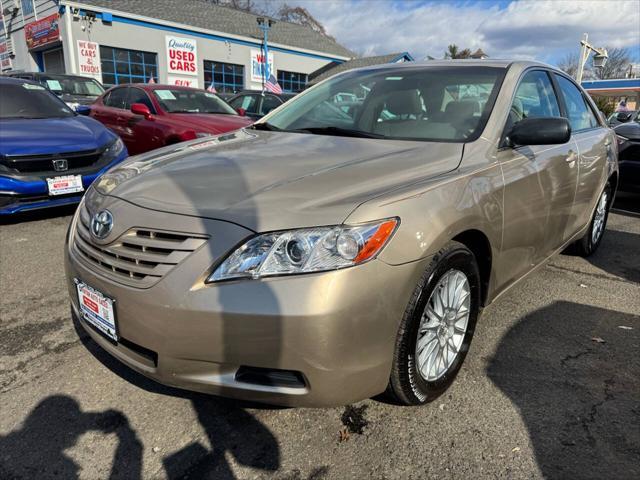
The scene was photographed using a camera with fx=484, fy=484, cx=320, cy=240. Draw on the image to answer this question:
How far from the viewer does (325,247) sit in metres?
1.69

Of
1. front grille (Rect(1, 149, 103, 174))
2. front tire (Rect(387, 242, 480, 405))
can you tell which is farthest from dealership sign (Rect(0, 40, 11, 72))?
front tire (Rect(387, 242, 480, 405))

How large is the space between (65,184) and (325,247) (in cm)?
404

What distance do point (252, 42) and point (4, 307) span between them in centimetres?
2588

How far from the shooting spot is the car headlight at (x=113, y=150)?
5234mm

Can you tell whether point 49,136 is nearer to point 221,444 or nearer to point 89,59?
point 221,444

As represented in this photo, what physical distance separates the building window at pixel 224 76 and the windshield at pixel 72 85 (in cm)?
1275

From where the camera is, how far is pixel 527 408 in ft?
7.25

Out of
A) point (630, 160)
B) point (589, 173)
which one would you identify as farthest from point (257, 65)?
point (589, 173)

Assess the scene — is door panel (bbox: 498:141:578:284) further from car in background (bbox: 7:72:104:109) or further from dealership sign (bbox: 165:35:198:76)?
dealership sign (bbox: 165:35:198:76)

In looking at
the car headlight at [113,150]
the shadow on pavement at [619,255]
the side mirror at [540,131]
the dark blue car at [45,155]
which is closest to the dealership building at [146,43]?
the dark blue car at [45,155]

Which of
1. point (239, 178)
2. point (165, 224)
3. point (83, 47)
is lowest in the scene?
point (165, 224)

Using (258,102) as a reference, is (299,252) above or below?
below

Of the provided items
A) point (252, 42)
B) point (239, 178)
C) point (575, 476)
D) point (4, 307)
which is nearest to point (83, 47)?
point (252, 42)

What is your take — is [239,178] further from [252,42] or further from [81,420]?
[252,42]
